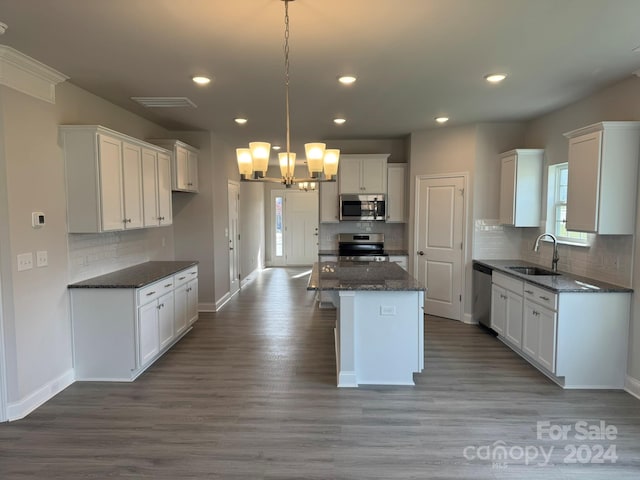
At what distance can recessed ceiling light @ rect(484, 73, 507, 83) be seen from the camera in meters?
3.35

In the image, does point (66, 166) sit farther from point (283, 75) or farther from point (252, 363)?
point (252, 363)

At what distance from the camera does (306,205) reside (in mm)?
10930

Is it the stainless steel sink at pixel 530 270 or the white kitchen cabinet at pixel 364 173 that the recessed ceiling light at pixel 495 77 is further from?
the white kitchen cabinet at pixel 364 173

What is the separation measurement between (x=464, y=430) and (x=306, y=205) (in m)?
8.61

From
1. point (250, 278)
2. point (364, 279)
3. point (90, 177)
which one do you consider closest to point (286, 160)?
point (364, 279)

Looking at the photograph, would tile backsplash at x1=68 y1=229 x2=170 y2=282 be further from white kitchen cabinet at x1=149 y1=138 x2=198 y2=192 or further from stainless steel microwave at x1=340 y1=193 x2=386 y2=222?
stainless steel microwave at x1=340 y1=193 x2=386 y2=222

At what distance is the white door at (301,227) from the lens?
35.8 ft

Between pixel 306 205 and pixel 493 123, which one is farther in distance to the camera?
pixel 306 205

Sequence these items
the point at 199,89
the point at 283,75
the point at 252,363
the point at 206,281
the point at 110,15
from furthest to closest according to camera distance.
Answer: the point at 206,281 < the point at 252,363 < the point at 199,89 < the point at 283,75 < the point at 110,15

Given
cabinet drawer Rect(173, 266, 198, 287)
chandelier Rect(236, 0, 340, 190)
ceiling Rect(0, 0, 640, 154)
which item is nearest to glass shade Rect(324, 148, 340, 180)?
chandelier Rect(236, 0, 340, 190)

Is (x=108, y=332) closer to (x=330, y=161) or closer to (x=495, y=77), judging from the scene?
(x=330, y=161)

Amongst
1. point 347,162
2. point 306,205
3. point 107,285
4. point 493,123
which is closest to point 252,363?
point 107,285

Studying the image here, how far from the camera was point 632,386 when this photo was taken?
329 centimetres

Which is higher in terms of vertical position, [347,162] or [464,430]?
[347,162]
